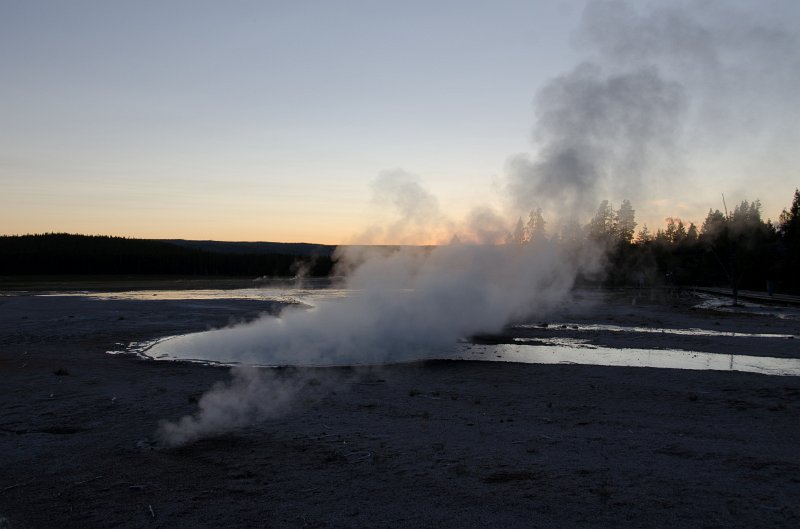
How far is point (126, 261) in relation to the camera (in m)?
108

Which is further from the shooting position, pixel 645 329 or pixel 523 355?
pixel 645 329

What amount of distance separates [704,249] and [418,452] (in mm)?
70421

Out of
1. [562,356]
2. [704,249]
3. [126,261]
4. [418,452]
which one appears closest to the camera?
[418,452]

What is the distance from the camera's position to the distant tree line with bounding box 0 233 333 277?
10175 cm

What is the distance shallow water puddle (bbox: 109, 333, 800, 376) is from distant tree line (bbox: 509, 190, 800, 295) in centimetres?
643

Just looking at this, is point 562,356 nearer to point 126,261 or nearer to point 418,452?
point 418,452

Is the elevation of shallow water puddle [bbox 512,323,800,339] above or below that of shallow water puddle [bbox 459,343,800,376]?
above

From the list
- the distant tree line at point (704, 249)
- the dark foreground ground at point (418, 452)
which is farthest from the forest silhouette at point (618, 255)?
the dark foreground ground at point (418, 452)

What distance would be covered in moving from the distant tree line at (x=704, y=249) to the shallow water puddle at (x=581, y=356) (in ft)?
21.1

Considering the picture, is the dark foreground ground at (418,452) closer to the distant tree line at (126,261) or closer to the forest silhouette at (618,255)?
the forest silhouette at (618,255)

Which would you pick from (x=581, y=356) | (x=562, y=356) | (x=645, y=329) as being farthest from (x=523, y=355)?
(x=645, y=329)

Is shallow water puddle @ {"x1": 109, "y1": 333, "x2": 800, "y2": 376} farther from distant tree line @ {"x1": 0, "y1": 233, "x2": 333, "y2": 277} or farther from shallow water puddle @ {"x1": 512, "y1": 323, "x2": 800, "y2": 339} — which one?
distant tree line @ {"x1": 0, "y1": 233, "x2": 333, "y2": 277}

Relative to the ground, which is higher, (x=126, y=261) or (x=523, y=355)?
(x=126, y=261)

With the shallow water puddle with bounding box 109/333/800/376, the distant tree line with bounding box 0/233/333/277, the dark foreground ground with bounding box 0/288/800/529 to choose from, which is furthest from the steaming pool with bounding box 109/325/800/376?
the distant tree line with bounding box 0/233/333/277
